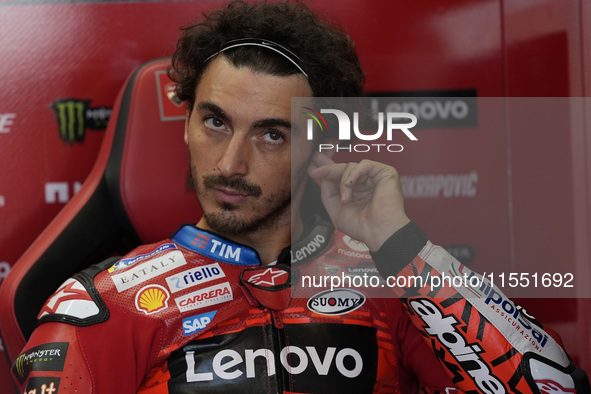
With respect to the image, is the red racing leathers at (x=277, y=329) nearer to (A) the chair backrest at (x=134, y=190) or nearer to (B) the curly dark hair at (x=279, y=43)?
(A) the chair backrest at (x=134, y=190)

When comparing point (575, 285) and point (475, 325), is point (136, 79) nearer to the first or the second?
point (475, 325)

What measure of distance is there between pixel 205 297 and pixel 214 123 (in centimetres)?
28

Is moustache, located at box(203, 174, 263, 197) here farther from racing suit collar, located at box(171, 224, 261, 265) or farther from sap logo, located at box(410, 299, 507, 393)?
sap logo, located at box(410, 299, 507, 393)

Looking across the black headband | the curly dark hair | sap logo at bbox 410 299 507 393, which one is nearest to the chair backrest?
the curly dark hair

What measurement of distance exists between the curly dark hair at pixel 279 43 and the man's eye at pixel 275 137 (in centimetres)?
10

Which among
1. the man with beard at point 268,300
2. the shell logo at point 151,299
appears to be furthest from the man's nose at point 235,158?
the shell logo at point 151,299

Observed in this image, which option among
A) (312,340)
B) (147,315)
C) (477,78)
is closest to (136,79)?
Answer: (147,315)

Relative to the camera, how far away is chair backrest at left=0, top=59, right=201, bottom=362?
1.15m

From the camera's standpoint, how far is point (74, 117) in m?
1.33

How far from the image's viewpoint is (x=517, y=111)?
1.32m

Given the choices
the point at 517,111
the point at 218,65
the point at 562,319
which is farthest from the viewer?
the point at 517,111

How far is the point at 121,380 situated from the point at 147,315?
99 millimetres

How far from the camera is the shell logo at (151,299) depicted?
93 cm

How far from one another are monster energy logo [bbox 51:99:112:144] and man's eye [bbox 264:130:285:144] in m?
0.54
